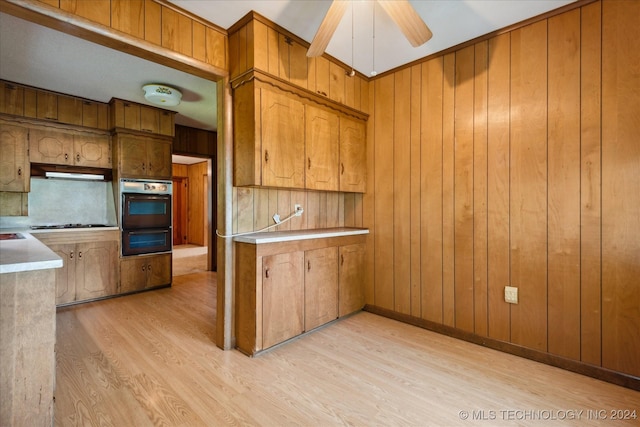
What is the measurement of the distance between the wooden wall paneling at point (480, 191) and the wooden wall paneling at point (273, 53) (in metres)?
1.65

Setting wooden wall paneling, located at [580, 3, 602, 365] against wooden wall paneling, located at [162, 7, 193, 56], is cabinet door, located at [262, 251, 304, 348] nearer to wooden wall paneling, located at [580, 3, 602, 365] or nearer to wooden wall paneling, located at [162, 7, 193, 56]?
wooden wall paneling, located at [162, 7, 193, 56]

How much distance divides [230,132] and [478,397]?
98.5 inches

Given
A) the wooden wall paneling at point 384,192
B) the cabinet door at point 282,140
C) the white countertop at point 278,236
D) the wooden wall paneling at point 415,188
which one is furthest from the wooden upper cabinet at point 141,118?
the wooden wall paneling at point 415,188

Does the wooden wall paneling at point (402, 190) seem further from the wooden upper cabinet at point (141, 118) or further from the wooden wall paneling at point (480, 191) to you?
the wooden upper cabinet at point (141, 118)

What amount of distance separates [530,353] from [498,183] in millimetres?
1314

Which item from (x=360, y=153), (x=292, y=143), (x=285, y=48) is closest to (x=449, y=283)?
(x=360, y=153)

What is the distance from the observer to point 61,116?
3.51 metres

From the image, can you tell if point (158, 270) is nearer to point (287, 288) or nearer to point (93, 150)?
point (93, 150)

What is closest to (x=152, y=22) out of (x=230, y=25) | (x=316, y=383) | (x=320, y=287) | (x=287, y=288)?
(x=230, y=25)

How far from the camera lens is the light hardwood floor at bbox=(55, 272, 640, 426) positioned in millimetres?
1602

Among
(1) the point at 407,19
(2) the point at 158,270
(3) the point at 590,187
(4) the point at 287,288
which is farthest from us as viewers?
(2) the point at 158,270

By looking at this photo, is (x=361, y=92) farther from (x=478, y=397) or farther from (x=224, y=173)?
(x=478, y=397)

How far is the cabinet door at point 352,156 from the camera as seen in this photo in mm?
3008

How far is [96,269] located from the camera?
3.59 m
